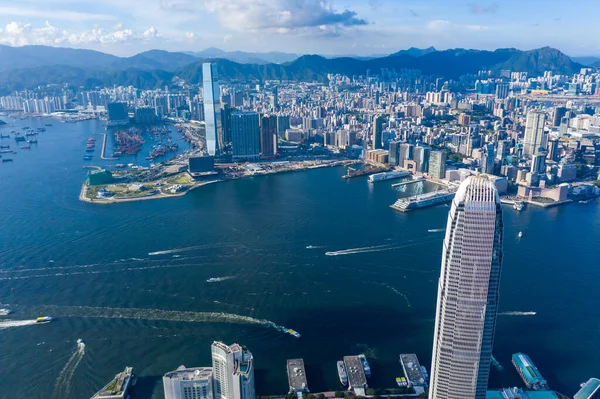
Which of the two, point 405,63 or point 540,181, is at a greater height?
point 405,63

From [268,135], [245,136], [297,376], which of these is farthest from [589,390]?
[268,135]

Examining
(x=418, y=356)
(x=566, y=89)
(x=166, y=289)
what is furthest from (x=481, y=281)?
(x=566, y=89)

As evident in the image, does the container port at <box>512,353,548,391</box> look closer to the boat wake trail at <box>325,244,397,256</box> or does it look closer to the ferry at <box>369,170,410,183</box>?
the boat wake trail at <box>325,244,397,256</box>

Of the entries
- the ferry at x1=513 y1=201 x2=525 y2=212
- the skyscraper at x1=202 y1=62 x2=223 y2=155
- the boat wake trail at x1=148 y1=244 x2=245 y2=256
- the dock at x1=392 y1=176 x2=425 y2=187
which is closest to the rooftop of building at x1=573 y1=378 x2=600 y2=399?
the boat wake trail at x1=148 y1=244 x2=245 y2=256

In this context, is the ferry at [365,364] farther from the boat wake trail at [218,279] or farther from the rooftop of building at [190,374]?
the boat wake trail at [218,279]

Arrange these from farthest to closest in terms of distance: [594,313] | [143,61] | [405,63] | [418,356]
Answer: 1. [143,61]
2. [405,63]
3. [594,313]
4. [418,356]

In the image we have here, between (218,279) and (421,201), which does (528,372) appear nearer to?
(218,279)

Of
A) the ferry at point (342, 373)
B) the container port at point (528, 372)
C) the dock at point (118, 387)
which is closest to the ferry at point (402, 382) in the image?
the ferry at point (342, 373)

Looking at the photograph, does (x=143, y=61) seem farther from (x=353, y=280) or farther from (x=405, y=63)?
(x=353, y=280)
